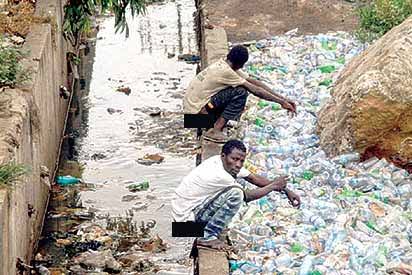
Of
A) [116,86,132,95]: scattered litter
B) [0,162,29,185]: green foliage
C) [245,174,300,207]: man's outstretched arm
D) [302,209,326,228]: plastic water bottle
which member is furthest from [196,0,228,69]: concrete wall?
[0,162,29,185]: green foliage

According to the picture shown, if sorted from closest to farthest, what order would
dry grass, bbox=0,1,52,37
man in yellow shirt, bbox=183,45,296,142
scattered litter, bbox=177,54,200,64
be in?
man in yellow shirt, bbox=183,45,296,142
dry grass, bbox=0,1,52,37
scattered litter, bbox=177,54,200,64

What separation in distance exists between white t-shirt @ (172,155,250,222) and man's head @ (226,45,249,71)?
1977 millimetres

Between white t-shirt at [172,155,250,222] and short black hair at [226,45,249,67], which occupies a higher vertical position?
short black hair at [226,45,249,67]

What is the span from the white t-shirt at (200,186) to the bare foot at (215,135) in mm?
2092

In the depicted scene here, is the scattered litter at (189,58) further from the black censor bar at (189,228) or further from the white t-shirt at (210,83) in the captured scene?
the black censor bar at (189,228)

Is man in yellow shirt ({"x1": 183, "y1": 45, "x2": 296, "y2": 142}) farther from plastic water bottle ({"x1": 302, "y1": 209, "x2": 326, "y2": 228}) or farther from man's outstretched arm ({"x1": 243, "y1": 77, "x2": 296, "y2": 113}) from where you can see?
plastic water bottle ({"x1": 302, "y1": 209, "x2": 326, "y2": 228})

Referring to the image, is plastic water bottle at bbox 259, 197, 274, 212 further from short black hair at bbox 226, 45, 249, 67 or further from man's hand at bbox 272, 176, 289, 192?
short black hair at bbox 226, 45, 249, 67

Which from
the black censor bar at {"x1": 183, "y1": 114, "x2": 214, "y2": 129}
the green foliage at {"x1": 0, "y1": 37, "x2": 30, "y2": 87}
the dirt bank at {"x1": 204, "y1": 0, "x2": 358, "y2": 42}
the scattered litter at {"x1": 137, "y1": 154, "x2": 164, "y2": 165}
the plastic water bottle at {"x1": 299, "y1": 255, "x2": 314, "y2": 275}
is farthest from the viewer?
the dirt bank at {"x1": 204, "y1": 0, "x2": 358, "y2": 42}

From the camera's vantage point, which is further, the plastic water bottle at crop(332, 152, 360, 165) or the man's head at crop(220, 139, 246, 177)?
the plastic water bottle at crop(332, 152, 360, 165)

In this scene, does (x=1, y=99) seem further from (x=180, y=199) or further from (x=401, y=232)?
(x=401, y=232)

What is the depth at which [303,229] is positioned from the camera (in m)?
8.05

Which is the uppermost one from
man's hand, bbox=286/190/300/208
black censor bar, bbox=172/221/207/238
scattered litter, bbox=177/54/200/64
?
scattered litter, bbox=177/54/200/64

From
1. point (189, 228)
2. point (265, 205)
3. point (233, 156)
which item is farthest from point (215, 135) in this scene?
point (233, 156)

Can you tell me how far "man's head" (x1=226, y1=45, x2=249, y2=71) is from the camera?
31.4 ft
